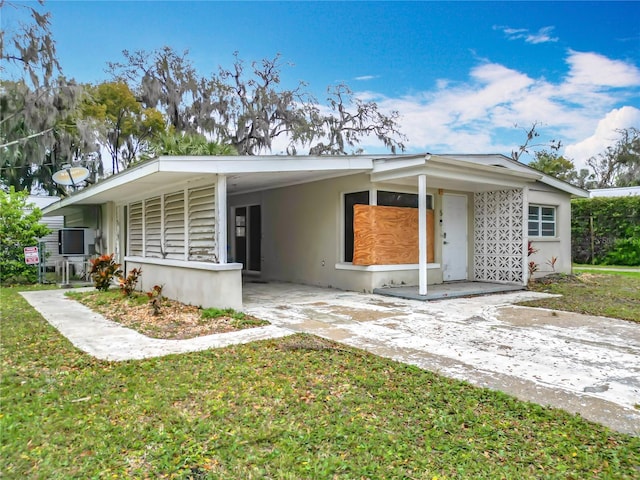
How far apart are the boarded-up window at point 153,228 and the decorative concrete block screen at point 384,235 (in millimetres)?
3934

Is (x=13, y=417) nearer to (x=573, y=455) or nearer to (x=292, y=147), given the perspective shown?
(x=573, y=455)

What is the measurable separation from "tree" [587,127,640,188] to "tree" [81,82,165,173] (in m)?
30.5

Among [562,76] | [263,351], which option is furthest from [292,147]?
[263,351]

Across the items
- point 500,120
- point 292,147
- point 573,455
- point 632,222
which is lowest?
point 573,455

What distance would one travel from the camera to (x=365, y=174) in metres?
8.77

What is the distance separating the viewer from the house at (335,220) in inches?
277

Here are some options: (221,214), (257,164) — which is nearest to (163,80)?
(257,164)

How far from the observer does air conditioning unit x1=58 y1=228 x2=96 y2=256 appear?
1211 cm

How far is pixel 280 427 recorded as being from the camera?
9.08 feet

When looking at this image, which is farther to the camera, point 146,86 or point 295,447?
point 146,86

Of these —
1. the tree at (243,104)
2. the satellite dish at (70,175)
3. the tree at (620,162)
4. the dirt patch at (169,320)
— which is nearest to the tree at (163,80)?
the tree at (243,104)

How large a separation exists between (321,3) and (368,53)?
6339mm

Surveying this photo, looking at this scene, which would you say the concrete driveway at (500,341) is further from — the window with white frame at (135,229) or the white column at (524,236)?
the window with white frame at (135,229)

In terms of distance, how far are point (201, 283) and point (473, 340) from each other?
4195 mm
